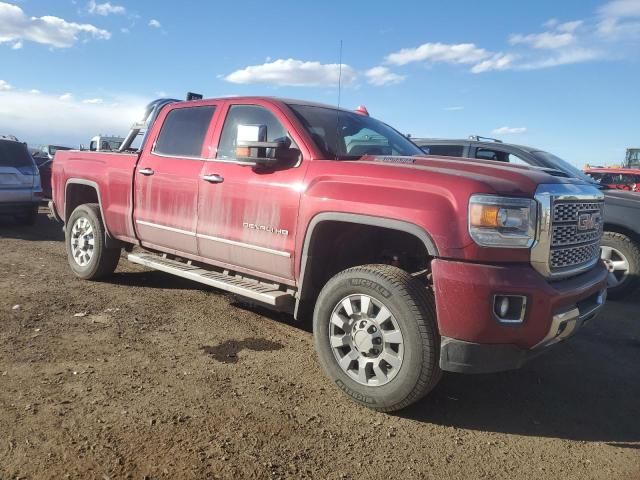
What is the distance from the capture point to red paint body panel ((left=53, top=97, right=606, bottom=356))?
2969 millimetres

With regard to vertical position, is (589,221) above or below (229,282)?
above

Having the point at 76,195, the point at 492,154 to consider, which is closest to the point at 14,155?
the point at 76,195

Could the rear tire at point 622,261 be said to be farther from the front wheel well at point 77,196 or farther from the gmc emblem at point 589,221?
the front wheel well at point 77,196

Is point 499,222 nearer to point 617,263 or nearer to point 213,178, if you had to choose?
point 213,178

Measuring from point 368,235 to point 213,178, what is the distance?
146cm

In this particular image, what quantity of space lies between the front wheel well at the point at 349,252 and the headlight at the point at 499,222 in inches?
28.3

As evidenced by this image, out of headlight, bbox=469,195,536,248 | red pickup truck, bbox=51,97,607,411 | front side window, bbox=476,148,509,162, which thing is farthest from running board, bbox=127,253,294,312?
front side window, bbox=476,148,509,162

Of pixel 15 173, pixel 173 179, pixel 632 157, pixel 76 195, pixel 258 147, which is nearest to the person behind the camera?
pixel 258 147

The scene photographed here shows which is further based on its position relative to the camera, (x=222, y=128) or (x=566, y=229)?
(x=222, y=128)

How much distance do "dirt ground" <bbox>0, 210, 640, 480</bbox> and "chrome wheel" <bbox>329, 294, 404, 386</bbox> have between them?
0.25 metres

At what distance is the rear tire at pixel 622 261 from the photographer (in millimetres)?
6441

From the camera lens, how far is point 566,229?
131 inches

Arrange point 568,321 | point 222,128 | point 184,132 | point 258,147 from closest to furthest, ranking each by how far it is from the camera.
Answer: point 568,321 → point 258,147 → point 222,128 → point 184,132

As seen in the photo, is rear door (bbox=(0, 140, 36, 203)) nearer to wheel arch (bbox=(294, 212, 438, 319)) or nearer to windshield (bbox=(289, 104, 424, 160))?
windshield (bbox=(289, 104, 424, 160))
